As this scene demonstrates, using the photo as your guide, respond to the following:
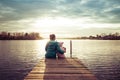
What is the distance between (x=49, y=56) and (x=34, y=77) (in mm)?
7242

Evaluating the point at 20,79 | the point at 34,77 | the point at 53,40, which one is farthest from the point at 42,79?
the point at 20,79

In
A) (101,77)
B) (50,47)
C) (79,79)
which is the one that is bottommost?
(101,77)

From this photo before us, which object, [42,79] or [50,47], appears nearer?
[42,79]

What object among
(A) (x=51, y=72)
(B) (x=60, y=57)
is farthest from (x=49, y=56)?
(A) (x=51, y=72)

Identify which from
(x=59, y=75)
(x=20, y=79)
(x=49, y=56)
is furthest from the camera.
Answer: (x=20, y=79)

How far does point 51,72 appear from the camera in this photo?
11.7 meters

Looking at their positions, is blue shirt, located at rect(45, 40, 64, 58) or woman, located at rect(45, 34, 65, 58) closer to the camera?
woman, located at rect(45, 34, 65, 58)

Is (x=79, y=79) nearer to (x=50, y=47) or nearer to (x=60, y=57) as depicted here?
(x=50, y=47)

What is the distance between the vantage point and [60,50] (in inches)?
663

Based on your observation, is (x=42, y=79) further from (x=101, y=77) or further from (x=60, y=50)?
(x=101, y=77)

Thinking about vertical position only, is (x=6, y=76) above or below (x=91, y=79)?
below

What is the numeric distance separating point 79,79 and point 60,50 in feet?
22.4

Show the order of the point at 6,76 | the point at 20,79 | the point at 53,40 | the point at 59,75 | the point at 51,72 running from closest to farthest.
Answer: the point at 59,75
the point at 51,72
the point at 53,40
the point at 20,79
the point at 6,76

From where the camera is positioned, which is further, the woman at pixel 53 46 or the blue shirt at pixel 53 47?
the blue shirt at pixel 53 47
